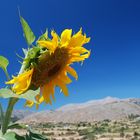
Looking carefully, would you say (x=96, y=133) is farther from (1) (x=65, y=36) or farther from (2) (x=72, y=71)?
(1) (x=65, y=36)

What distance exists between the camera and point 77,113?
7725cm

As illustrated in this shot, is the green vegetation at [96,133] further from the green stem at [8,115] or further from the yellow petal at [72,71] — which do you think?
the green stem at [8,115]

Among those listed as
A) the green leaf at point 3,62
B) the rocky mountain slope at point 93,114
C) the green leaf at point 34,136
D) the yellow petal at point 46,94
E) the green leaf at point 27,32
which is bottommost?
the green leaf at point 34,136

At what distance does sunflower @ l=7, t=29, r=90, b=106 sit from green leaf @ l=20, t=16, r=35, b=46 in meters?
0.02

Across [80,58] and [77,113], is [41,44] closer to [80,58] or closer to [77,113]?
[80,58]

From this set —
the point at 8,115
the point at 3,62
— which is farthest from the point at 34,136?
the point at 3,62

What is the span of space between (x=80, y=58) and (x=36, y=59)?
8.1 inches

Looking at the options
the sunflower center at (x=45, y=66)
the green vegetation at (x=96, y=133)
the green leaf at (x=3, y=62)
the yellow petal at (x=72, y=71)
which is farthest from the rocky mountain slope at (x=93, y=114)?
the green leaf at (x=3, y=62)

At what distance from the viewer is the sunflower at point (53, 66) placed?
1018mm

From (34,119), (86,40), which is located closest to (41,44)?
(86,40)

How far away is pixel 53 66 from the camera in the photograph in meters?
1.11

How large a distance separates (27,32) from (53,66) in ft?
0.51

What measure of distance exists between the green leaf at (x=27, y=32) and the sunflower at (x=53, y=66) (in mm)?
22

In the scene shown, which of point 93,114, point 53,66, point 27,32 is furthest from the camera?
point 93,114
